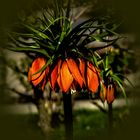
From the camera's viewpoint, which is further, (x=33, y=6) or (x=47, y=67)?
(x=33, y=6)

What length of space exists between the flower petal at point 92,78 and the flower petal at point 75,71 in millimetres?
44

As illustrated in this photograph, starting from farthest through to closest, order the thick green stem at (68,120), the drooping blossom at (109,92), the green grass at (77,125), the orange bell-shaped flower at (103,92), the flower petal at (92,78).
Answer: the green grass at (77,125) → the drooping blossom at (109,92) → the orange bell-shaped flower at (103,92) → the flower petal at (92,78) → the thick green stem at (68,120)

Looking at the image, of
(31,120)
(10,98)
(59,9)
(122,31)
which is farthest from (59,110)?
(59,9)

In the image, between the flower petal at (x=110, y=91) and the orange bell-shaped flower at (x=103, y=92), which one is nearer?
the orange bell-shaped flower at (x=103, y=92)

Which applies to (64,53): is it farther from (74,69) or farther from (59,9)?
(59,9)

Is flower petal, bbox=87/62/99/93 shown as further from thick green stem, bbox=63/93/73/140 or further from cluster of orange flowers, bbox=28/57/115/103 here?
thick green stem, bbox=63/93/73/140

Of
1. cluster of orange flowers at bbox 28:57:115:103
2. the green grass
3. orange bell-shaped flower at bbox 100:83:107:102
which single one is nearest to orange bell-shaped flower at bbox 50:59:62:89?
cluster of orange flowers at bbox 28:57:115:103

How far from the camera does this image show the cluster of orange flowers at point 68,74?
2338 millimetres

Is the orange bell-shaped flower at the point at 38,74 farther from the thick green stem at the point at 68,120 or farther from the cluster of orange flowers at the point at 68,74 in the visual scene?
the thick green stem at the point at 68,120

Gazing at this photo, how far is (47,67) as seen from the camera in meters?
2.40

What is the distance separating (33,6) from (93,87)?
2605mm

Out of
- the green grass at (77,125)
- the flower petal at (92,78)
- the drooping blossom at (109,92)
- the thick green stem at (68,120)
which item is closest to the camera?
the thick green stem at (68,120)

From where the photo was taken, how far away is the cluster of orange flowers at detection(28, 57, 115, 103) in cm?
234

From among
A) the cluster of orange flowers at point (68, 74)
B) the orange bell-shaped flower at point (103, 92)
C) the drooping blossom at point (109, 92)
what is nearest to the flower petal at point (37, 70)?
the cluster of orange flowers at point (68, 74)
